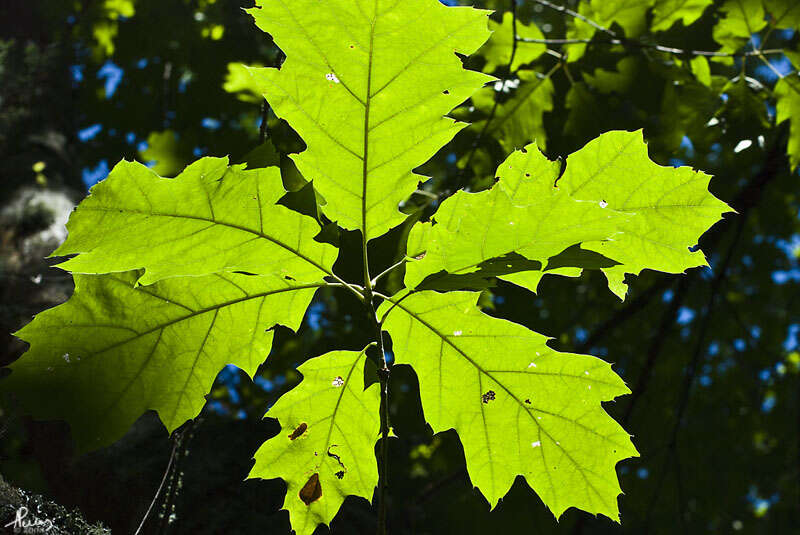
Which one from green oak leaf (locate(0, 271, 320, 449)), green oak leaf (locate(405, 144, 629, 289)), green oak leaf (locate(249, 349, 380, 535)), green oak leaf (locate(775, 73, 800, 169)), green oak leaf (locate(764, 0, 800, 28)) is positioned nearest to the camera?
green oak leaf (locate(405, 144, 629, 289))

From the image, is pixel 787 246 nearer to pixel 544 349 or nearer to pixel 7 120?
pixel 544 349

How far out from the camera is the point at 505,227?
0.80 metres

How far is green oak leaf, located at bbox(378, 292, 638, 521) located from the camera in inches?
37.3

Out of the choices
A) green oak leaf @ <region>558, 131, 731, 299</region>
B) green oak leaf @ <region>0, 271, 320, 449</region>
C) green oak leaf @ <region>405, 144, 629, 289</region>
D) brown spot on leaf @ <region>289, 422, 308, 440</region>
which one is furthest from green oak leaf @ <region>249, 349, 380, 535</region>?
green oak leaf @ <region>558, 131, 731, 299</region>

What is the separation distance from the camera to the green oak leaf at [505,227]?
76cm

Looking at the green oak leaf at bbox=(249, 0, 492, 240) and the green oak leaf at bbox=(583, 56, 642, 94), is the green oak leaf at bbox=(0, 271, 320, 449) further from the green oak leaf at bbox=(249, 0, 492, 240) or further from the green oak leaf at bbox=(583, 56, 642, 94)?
the green oak leaf at bbox=(583, 56, 642, 94)

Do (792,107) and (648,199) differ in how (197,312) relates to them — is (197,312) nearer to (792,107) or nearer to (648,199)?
(648,199)

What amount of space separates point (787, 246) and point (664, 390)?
7.47ft

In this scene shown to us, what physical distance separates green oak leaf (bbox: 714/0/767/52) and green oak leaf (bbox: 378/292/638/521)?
4.90 feet

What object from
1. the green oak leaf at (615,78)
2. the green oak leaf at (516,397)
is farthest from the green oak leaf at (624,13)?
the green oak leaf at (516,397)

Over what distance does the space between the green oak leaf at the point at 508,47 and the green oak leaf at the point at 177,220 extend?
1.41m

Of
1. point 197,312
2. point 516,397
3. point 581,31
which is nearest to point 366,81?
point 197,312

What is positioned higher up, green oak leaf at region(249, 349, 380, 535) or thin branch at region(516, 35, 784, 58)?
thin branch at region(516, 35, 784, 58)

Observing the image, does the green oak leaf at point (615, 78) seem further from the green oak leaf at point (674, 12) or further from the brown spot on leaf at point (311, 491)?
the brown spot on leaf at point (311, 491)
